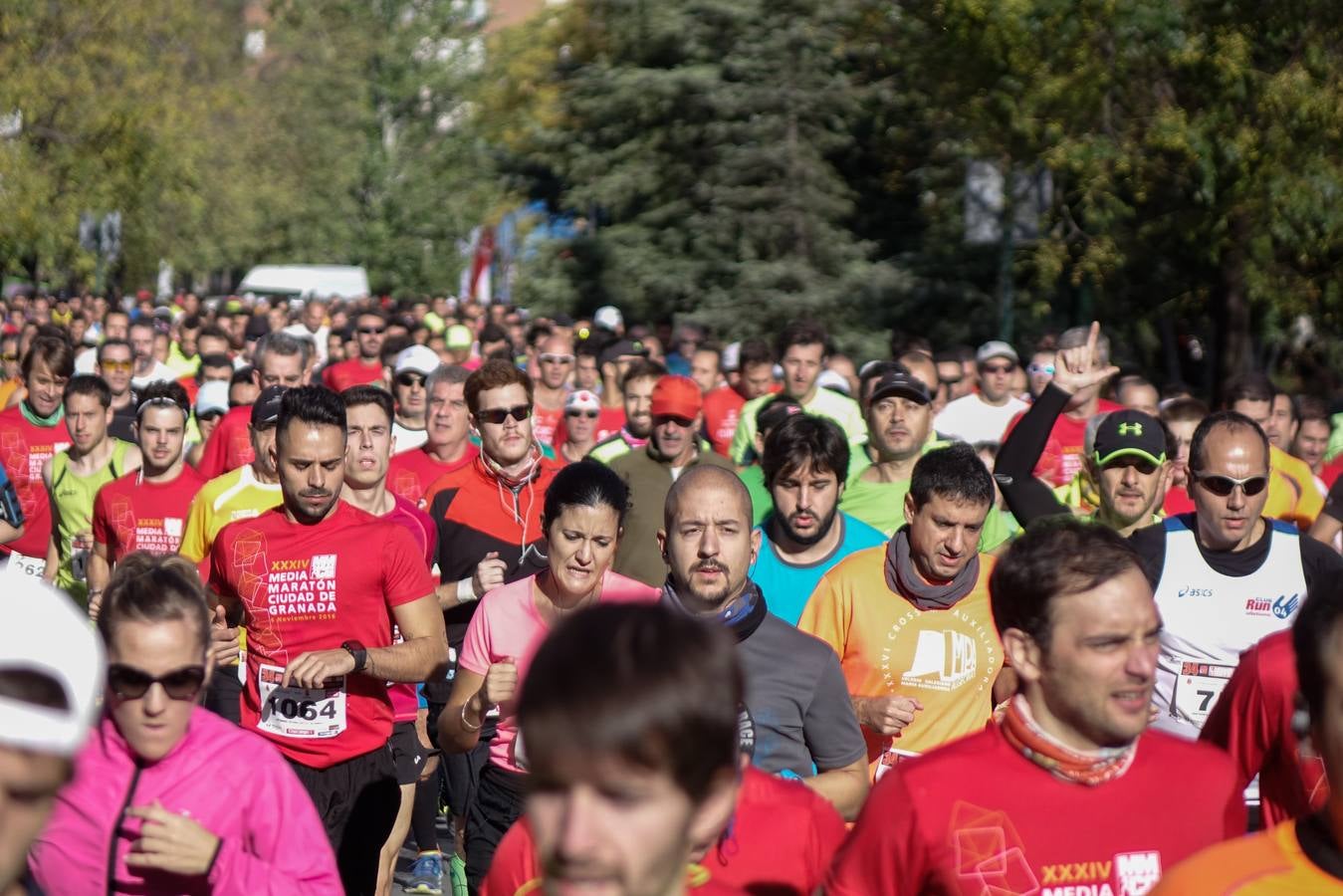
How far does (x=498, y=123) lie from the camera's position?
1961 inches

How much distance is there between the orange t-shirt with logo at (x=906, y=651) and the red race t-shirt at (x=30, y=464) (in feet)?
20.1

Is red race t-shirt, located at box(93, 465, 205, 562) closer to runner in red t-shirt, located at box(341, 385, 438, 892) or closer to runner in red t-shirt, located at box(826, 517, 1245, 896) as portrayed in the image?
runner in red t-shirt, located at box(341, 385, 438, 892)

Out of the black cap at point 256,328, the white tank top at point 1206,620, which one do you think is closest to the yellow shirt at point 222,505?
the white tank top at point 1206,620

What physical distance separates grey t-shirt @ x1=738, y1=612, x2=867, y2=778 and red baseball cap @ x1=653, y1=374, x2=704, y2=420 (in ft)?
13.9

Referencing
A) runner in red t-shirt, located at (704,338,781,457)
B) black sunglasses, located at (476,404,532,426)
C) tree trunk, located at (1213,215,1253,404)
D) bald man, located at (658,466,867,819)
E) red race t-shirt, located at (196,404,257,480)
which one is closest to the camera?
bald man, located at (658,466,867,819)

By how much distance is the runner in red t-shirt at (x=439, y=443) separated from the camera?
9.41 meters

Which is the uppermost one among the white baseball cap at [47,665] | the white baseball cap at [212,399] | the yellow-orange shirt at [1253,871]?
the white baseball cap at [212,399]

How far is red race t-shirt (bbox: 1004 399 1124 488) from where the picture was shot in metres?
10.2

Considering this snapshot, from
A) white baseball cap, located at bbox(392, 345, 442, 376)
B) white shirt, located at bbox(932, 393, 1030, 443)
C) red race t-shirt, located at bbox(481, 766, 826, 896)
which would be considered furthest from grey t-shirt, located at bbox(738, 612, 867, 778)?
white shirt, located at bbox(932, 393, 1030, 443)

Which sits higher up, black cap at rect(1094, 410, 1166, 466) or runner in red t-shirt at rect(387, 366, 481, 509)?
runner in red t-shirt at rect(387, 366, 481, 509)

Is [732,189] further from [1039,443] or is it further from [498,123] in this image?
[498,123]

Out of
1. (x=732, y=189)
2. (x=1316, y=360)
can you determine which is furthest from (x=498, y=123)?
(x=1316, y=360)

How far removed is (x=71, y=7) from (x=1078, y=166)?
62.7 feet

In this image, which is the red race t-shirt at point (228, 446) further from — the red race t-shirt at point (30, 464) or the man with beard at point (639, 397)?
the man with beard at point (639, 397)
